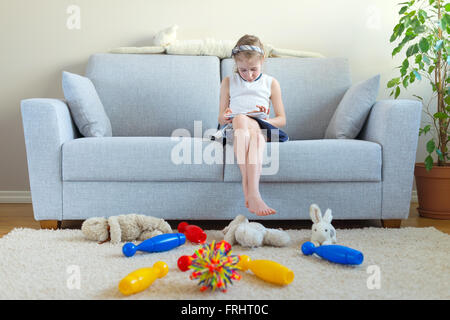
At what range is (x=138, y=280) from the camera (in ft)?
4.01

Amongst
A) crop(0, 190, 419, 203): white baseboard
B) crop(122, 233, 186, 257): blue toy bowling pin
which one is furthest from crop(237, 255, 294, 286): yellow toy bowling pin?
crop(0, 190, 419, 203): white baseboard

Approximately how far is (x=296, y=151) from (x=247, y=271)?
30.0 inches

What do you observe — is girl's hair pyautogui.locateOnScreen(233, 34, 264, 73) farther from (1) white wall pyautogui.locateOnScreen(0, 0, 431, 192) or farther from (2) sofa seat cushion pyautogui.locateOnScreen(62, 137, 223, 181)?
(1) white wall pyautogui.locateOnScreen(0, 0, 431, 192)

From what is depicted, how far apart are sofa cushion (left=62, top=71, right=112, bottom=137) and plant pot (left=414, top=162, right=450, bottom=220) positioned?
1.83 meters

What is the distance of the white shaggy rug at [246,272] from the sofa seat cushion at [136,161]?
295 mm

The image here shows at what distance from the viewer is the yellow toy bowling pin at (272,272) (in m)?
1.28

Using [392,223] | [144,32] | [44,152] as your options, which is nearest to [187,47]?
[144,32]

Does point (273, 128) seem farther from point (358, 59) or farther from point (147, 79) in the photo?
point (358, 59)

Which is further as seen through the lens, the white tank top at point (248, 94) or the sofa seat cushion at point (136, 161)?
the white tank top at point (248, 94)

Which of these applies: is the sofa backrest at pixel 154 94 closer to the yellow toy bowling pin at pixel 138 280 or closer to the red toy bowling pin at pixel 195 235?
the red toy bowling pin at pixel 195 235

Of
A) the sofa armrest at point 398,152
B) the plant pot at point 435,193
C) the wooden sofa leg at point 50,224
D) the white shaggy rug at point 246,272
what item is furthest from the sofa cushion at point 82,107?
the plant pot at point 435,193

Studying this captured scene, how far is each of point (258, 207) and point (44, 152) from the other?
39.9 inches

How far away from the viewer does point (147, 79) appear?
2676mm
